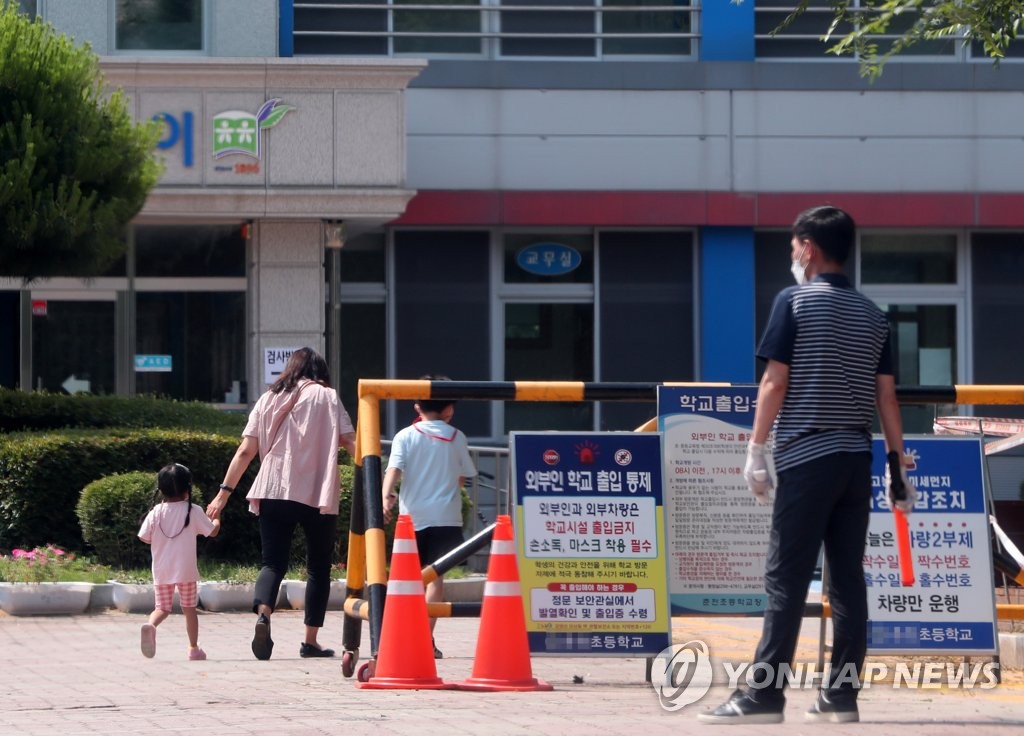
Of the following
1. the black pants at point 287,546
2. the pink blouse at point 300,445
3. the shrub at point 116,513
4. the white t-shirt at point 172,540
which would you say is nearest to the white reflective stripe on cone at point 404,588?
the pink blouse at point 300,445

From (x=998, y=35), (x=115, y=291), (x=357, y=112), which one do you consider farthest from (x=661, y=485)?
(x=115, y=291)

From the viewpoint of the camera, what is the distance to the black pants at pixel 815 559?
5.48 meters

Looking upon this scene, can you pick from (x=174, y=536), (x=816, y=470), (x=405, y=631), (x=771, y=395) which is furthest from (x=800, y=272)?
(x=174, y=536)

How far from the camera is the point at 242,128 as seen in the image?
679 inches

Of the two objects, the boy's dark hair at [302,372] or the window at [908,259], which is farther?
the window at [908,259]

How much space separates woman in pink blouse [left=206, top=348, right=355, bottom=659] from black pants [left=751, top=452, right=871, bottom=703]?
11.2ft

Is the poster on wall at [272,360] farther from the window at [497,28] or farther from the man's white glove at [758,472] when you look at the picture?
the man's white glove at [758,472]

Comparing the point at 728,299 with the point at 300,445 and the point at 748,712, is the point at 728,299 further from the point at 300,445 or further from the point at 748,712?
the point at 748,712

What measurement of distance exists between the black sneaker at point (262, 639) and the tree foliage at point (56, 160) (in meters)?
6.23

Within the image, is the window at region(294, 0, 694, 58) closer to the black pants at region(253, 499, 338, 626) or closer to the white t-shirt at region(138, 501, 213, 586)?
the white t-shirt at region(138, 501, 213, 586)

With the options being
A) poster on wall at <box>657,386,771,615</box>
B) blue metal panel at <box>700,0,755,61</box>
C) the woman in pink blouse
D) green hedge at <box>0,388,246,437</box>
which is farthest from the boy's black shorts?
blue metal panel at <box>700,0,755,61</box>

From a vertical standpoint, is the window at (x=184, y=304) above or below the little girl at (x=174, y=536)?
above

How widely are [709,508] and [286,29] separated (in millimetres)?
12655

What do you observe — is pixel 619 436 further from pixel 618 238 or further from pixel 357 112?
pixel 618 238
